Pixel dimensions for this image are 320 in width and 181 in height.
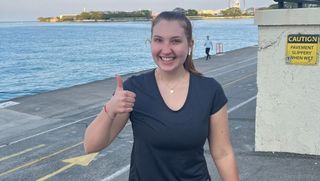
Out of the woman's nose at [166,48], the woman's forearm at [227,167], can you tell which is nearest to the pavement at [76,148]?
the woman's forearm at [227,167]

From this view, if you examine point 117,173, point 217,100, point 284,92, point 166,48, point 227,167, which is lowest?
point 117,173

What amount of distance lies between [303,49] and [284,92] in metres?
0.67

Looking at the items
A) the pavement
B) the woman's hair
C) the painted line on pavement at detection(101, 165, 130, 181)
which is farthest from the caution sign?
the woman's hair

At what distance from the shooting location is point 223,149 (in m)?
2.74

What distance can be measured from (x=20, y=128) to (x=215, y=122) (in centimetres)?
963

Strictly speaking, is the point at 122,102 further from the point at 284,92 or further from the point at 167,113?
the point at 284,92

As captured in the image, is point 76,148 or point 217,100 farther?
point 76,148

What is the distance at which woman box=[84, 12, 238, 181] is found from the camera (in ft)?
8.21

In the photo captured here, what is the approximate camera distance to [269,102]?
7406 mm

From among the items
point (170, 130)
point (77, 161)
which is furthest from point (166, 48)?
point (77, 161)

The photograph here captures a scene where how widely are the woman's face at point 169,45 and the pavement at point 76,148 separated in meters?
4.23

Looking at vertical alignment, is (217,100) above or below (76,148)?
above

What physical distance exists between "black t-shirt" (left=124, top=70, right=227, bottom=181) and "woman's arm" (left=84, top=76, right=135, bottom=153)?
9cm

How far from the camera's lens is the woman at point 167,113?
250 cm
